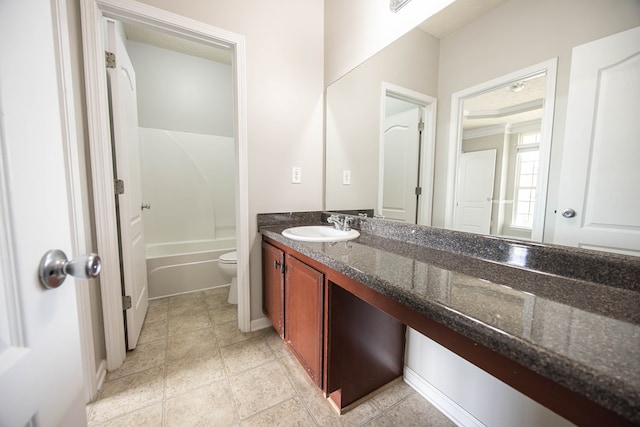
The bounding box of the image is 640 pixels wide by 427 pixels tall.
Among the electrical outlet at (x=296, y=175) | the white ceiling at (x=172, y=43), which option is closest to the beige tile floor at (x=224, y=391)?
the electrical outlet at (x=296, y=175)

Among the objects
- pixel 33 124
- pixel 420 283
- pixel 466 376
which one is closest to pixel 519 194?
pixel 420 283

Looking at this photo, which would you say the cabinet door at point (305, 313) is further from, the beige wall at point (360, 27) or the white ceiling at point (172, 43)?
the white ceiling at point (172, 43)

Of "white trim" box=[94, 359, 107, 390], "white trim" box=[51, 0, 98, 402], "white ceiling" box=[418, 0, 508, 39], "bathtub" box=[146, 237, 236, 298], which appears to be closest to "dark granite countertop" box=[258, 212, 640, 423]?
"white ceiling" box=[418, 0, 508, 39]

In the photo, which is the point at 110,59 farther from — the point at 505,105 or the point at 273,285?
the point at 505,105

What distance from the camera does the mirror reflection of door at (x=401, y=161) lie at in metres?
1.28

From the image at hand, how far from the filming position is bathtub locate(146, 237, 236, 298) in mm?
2254

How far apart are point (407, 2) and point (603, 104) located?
98 centimetres

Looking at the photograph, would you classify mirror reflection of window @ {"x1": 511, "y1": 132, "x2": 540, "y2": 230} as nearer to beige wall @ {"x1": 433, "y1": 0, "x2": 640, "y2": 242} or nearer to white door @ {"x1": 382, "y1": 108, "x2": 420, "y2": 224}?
beige wall @ {"x1": 433, "y1": 0, "x2": 640, "y2": 242}

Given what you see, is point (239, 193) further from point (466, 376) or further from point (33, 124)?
point (466, 376)

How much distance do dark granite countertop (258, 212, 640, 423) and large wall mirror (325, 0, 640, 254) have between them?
101 mm

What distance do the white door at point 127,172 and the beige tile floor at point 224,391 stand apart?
281 mm

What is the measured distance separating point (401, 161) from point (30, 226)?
1405mm

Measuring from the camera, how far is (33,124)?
37cm

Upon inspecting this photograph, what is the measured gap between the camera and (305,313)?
3.85 ft
